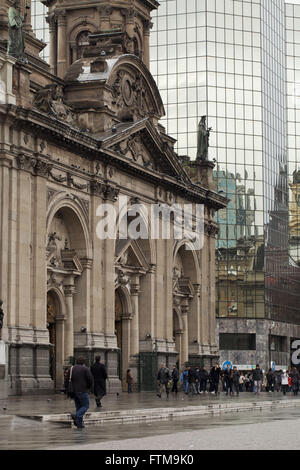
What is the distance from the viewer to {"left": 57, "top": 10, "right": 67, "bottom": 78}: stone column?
71625mm

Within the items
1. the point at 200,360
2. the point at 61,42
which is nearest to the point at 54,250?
the point at 200,360

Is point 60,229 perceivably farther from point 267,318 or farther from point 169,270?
point 267,318

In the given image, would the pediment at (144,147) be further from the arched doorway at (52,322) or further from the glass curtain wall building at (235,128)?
the glass curtain wall building at (235,128)

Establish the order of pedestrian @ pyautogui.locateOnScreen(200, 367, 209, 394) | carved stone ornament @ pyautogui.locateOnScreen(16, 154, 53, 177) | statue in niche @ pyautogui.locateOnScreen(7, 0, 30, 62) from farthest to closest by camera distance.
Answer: pedestrian @ pyautogui.locateOnScreen(200, 367, 209, 394) → statue in niche @ pyautogui.locateOnScreen(7, 0, 30, 62) → carved stone ornament @ pyautogui.locateOnScreen(16, 154, 53, 177)

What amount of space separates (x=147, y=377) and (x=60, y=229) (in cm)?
1101

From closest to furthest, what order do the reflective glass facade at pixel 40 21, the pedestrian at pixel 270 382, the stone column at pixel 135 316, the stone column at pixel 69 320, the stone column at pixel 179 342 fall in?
the stone column at pixel 69 320 < the stone column at pixel 135 316 < the pedestrian at pixel 270 382 < the stone column at pixel 179 342 < the reflective glass facade at pixel 40 21

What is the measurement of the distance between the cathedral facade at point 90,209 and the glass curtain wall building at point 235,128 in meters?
27.0

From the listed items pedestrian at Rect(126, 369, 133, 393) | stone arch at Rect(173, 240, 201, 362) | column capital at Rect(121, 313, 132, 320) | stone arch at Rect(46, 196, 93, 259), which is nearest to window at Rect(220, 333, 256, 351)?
stone arch at Rect(173, 240, 201, 362)

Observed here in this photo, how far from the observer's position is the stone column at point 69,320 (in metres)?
56.2

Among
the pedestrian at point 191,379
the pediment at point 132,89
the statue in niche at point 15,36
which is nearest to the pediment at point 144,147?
the pediment at point 132,89

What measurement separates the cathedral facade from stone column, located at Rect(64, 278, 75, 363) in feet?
0.20

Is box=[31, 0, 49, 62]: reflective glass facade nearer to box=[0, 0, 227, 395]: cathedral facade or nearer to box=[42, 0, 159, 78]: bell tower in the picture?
box=[0, 0, 227, 395]: cathedral facade

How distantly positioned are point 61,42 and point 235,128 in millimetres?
35243
